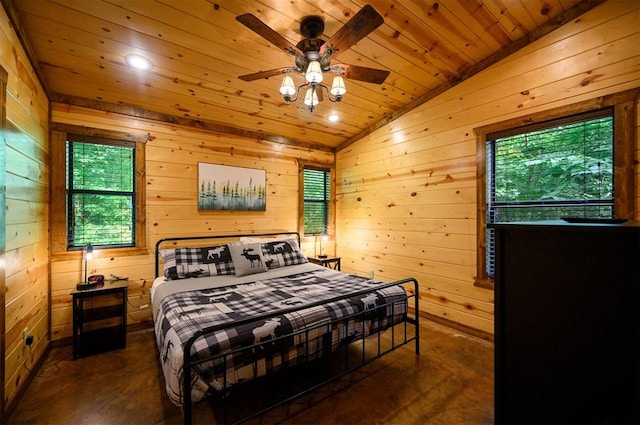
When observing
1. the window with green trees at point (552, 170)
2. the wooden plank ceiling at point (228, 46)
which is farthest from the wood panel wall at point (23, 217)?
the window with green trees at point (552, 170)

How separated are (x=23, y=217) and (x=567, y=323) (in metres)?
3.31

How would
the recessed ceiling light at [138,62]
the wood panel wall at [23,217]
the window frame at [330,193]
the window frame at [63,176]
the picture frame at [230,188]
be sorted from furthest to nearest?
the window frame at [330,193] < the picture frame at [230,188] < the window frame at [63,176] < the recessed ceiling light at [138,62] < the wood panel wall at [23,217]

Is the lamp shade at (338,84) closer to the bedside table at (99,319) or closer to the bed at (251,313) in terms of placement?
the bed at (251,313)

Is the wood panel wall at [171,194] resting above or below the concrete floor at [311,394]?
above

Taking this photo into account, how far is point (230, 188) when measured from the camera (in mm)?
3979

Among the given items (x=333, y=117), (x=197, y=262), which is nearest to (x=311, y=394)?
(x=197, y=262)

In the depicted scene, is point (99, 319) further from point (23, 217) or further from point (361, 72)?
point (361, 72)

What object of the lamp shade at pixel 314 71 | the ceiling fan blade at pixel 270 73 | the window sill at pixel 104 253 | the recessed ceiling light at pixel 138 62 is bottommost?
the window sill at pixel 104 253

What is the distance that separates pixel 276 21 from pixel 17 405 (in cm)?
342

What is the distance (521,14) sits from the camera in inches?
98.9

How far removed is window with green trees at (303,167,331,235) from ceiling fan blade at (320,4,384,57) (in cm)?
289

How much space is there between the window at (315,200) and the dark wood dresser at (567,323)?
153 inches

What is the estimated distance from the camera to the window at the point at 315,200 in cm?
477

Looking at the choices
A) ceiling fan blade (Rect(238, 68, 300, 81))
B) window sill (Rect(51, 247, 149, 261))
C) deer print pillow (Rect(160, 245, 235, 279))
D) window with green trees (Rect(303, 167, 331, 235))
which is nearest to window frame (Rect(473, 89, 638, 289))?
ceiling fan blade (Rect(238, 68, 300, 81))
